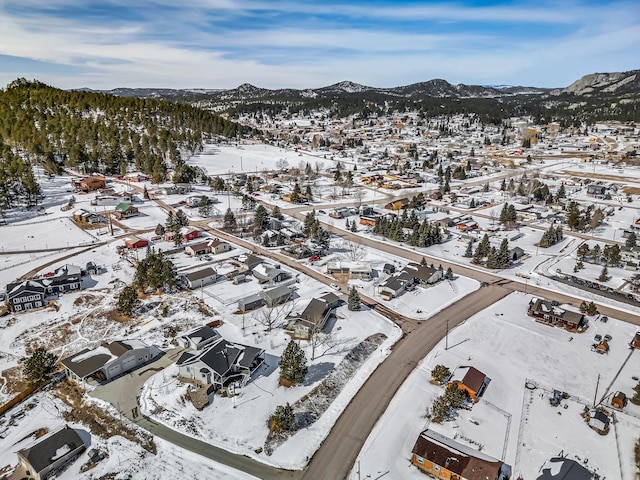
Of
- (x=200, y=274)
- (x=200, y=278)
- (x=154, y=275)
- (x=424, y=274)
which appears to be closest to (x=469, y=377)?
(x=424, y=274)

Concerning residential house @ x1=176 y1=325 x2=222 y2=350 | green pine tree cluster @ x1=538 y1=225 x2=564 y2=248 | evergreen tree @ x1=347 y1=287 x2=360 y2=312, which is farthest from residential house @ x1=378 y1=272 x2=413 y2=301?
green pine tree cluster @ x1=538 y1=225 x2=564 y2=248

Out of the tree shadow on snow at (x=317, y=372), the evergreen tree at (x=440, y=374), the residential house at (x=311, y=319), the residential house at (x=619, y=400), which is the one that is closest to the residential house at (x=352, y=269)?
the residential house at (x=311, y=319)

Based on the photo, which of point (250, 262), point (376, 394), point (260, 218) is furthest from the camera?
point (260, 218)

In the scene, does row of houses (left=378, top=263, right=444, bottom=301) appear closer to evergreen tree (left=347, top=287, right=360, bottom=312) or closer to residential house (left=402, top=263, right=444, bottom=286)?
residential house (left=402, top=263, right=444, bottom=286)

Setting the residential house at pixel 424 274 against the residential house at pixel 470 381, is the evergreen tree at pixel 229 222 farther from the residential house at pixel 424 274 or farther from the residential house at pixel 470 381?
the residential house at pixel 470 381

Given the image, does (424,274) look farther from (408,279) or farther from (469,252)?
(469,252)

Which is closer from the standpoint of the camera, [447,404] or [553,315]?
[447,404]
